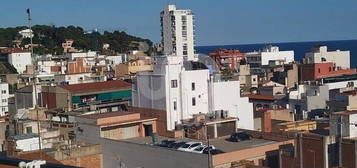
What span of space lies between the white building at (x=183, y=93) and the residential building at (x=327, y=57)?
3182 cm

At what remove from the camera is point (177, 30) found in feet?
238

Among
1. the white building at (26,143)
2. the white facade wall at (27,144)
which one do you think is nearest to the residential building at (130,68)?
the white building at (26,143)

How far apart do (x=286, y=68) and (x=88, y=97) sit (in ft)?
77.5

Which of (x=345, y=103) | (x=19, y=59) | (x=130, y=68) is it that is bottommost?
(x=345, y=103)

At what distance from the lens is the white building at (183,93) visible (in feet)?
101

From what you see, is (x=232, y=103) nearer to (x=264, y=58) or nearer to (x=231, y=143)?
(x=231, y=143)

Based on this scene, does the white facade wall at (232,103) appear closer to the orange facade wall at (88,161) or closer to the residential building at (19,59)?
the orange facade wall at (88,161)

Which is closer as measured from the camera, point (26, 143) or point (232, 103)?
point (26, 143)

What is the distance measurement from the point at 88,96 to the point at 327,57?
120ft

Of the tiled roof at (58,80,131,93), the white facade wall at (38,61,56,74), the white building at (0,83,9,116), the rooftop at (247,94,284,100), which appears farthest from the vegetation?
the rooftop at (247,94,284,100)

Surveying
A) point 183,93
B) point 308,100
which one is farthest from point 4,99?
point 308,100

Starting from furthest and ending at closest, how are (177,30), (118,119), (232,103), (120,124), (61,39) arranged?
1. (61,39)
2. (177,30)
3. (232,103)
4. (118,119)
5. (120,124)

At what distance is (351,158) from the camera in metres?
21.1

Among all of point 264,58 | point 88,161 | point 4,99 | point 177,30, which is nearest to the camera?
point 88,161
